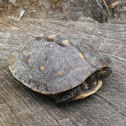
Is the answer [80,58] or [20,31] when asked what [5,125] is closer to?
[80,58]

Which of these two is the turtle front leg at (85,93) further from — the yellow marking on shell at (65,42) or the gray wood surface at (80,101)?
the yellow marking on shell at (65,42)

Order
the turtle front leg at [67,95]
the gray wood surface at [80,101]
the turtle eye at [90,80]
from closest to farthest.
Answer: the gray wood surface at [80,101] → the turtle front leg at [67,95] → the turtle eye at [90,80]

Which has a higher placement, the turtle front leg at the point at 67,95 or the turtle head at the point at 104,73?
the turtle head at the point at 104,73

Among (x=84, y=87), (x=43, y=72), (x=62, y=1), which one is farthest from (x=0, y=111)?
(x=62, y=1)

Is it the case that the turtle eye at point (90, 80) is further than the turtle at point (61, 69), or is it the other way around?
the turtle eye at point (90, 80)

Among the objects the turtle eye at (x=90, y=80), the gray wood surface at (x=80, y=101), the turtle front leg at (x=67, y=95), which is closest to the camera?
the gray wood surface at (x=80, y=101)

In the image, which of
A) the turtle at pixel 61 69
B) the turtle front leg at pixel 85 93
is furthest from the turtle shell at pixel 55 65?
the turtle front leg at pixel 85 93

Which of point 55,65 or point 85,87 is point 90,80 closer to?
point 85,87
